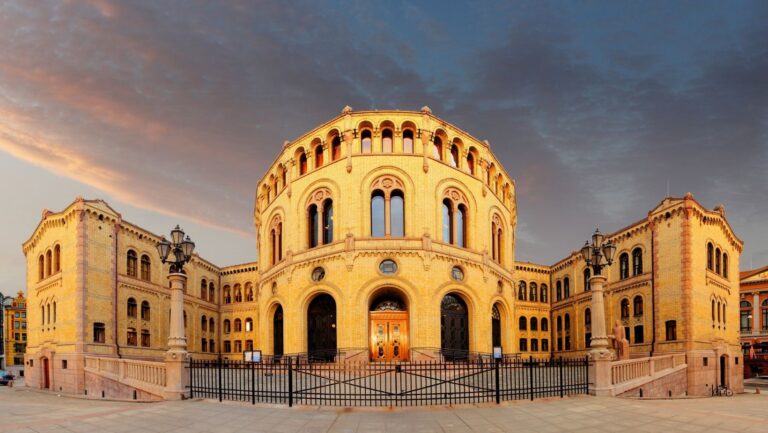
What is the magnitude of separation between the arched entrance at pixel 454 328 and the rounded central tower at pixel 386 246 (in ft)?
0.25

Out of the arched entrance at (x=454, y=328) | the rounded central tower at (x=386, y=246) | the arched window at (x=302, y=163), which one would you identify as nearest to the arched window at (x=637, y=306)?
the rounded central tower at (x=386, y=246)

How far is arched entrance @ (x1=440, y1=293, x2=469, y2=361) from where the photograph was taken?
3231 centimetres

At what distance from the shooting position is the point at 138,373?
2030 cm

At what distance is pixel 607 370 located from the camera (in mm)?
16312

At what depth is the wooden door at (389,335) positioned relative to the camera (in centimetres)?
3188

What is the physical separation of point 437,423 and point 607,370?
25.8 feet

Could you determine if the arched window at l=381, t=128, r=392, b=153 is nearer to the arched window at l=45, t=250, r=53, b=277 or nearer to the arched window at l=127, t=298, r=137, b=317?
the arched window at l=127, t=298, r=137, b=317

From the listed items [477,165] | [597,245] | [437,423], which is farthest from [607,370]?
[477,165]

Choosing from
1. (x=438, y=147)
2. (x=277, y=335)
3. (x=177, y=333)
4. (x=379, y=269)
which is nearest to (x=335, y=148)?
(x=438, y=147)

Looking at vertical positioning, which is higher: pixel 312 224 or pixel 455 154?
pixel 455 154

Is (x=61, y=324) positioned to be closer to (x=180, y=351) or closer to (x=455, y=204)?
(x=180, y=351)

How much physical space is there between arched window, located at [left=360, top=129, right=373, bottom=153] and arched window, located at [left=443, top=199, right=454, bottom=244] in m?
6.55

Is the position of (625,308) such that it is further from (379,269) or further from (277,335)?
(277,335)

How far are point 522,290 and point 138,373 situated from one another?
3851 cm
